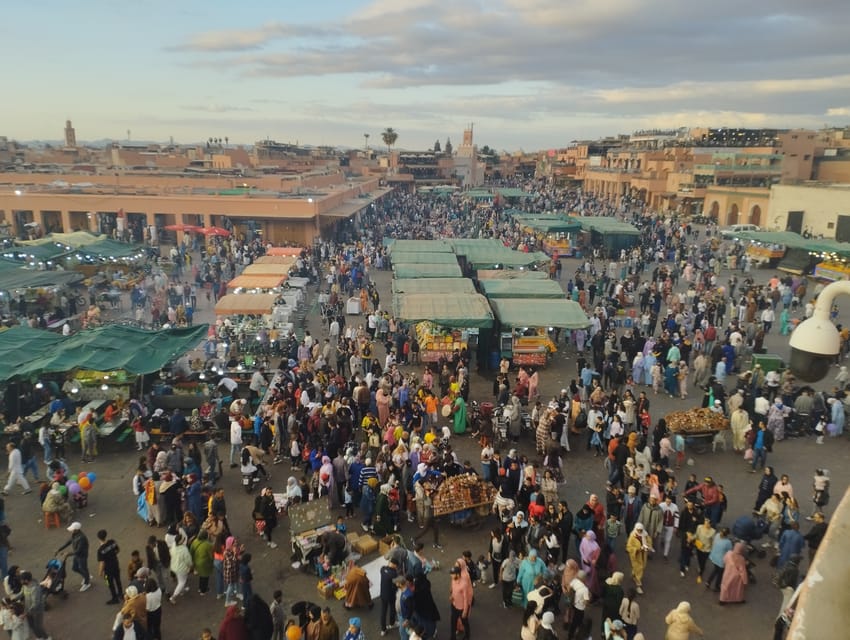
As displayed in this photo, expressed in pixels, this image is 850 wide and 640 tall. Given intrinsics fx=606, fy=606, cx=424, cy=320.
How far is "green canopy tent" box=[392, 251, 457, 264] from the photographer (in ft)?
76.6

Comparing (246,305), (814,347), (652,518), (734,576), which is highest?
(814,347)

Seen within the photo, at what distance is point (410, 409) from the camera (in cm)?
1214

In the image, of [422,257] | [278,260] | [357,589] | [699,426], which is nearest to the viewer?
[357,589]

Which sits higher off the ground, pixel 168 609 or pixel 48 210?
pixel 48 210

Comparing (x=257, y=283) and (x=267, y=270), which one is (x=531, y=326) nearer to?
(x=257, y=283)

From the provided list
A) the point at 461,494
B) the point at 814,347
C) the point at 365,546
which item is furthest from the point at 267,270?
the point at 814,347

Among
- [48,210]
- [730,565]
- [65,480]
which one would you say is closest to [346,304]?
[65,480]

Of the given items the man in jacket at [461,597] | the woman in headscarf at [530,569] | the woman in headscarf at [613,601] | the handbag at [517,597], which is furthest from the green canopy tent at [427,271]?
the woman in headscarf at [613,601]

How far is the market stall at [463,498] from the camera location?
891 centimetres

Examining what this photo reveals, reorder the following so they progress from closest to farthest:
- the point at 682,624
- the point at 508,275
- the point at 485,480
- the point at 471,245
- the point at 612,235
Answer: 1. the point at 682,624
2. the point at 485,480
3. the point at 508,275
4. the point at 471,245
5. the point at 612,235

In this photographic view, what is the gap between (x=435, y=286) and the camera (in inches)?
749

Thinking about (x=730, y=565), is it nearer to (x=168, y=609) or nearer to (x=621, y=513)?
(x=621, y=513)

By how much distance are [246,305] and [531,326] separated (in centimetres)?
805

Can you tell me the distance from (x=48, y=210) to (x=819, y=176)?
60619 mm
